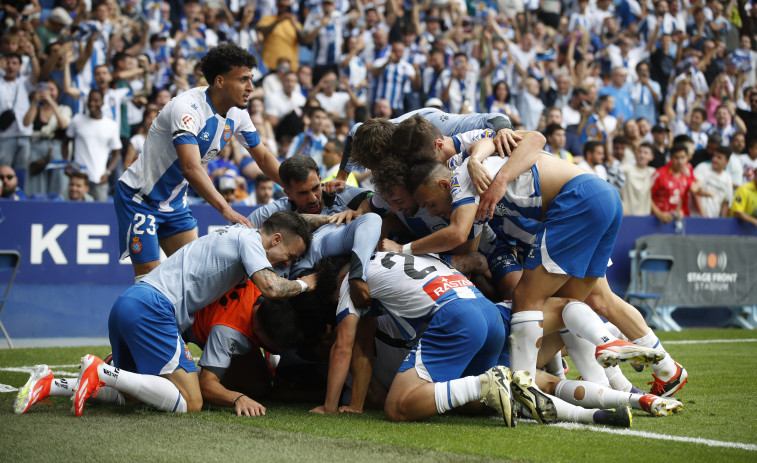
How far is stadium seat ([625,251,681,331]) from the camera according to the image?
38.2 ft

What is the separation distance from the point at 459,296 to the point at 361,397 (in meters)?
0.91

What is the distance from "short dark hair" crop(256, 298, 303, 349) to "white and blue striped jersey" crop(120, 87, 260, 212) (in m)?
1.70

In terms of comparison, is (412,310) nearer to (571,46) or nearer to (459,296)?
(459,296)

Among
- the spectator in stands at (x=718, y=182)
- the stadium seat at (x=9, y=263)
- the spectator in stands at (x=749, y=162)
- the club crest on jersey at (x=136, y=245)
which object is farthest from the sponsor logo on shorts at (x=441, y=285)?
the spectator in stands at (x=749, y=162)

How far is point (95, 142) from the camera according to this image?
1067 centimetres

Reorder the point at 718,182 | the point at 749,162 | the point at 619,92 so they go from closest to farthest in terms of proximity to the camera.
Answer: the point at 718,182, the point at 749,162, the point at 619,92

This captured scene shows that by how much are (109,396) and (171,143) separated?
2.03 m

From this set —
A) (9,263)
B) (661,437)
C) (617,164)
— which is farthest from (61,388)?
(617,164)

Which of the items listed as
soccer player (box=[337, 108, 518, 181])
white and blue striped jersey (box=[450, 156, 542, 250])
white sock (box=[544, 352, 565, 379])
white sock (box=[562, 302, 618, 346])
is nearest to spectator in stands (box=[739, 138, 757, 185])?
soccer player (box=[337, 108, 518, 181])

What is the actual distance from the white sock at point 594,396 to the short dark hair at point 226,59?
3.28 meters

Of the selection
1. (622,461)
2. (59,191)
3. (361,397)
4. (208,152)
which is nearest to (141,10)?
(59,191)

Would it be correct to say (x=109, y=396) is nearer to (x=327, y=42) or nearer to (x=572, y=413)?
(x=572, y=413)

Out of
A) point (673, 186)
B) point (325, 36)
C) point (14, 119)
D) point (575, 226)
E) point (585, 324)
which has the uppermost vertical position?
point (325, 36)

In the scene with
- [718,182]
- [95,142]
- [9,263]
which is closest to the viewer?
[9,263]
